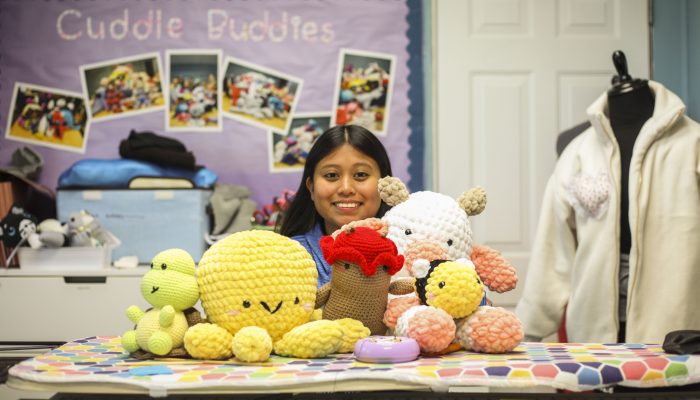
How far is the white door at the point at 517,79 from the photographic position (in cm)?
260

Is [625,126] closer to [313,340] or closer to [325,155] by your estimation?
[325,155]

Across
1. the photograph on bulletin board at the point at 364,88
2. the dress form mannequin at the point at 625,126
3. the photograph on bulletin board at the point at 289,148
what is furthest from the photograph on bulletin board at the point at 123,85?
the dress form mannequin at the point at 625,126

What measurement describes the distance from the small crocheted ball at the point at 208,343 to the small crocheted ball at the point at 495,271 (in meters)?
0.37

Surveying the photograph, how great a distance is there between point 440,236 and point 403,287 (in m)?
0.09

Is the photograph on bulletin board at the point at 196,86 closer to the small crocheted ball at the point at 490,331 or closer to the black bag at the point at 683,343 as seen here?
the small crocheted ball at the point at 490,331

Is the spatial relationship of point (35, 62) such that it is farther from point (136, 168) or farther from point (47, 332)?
point (47, 332)

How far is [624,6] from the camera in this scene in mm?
2615

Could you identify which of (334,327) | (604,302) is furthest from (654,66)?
(334,327)

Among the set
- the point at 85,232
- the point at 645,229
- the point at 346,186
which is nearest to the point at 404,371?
the point at 346,186

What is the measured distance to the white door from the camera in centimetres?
260

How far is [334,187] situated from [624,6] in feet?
6.22

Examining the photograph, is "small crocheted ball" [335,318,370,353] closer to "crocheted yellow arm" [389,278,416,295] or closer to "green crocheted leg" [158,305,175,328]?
"crocheted yellow arm" [389,278,416,295]

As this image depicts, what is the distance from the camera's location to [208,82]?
263cm

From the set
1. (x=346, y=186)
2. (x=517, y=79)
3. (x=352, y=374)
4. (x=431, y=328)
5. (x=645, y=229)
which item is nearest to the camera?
(x=352, y=374)
